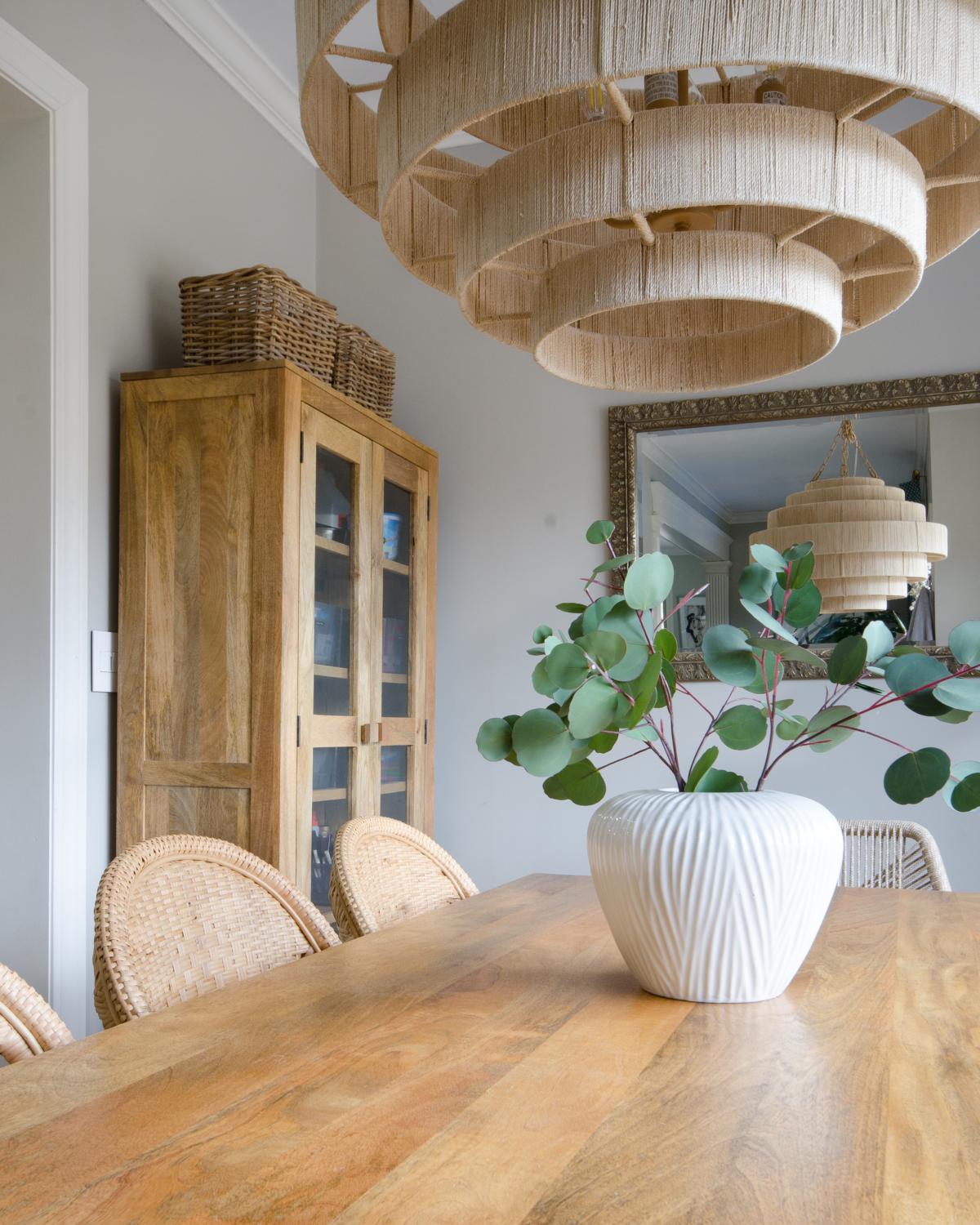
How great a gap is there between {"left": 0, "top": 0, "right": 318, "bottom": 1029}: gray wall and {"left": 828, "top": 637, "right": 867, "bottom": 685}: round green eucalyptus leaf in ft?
6.05

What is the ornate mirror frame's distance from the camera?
2941 mm

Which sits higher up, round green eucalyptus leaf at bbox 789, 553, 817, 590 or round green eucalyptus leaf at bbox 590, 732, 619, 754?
round green eucalyptus leaf at bbox 789, 553, 817, 590

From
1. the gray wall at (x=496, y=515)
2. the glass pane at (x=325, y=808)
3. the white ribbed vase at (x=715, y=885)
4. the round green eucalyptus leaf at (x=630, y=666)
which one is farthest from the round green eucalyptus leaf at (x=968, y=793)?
the gray wall at (x=496, y=515)

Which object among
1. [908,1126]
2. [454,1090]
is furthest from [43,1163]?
[908,1126]

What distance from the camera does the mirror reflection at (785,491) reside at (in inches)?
113

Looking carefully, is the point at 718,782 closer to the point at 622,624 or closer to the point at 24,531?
the point at 622,624

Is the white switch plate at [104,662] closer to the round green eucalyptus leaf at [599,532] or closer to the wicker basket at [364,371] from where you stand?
the wicker basket at [364,371]

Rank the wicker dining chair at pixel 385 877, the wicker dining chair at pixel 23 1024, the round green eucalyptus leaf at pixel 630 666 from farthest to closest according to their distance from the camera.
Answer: the wicker dining chair at pixel 385 877 → the round green eucalyptus leaf at pixel 630 666 → the wicker dining chair at pixel 23 1024

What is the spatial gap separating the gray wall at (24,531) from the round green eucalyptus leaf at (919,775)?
1.83m

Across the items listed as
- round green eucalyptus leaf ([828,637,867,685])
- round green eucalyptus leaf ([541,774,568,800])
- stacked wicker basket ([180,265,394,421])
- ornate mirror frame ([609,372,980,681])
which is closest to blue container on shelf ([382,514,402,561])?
stacked wicker basket ([180,265,394,421])

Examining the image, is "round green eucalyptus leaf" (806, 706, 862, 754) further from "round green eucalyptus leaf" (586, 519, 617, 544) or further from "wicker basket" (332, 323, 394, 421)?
"wicker basket" (332, 323, 394, 421)

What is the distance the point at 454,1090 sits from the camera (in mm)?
804

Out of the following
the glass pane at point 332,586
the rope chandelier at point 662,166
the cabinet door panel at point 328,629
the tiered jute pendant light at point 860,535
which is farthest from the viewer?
the glass pane at point 332,586

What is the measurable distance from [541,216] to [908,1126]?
0.79 metres
